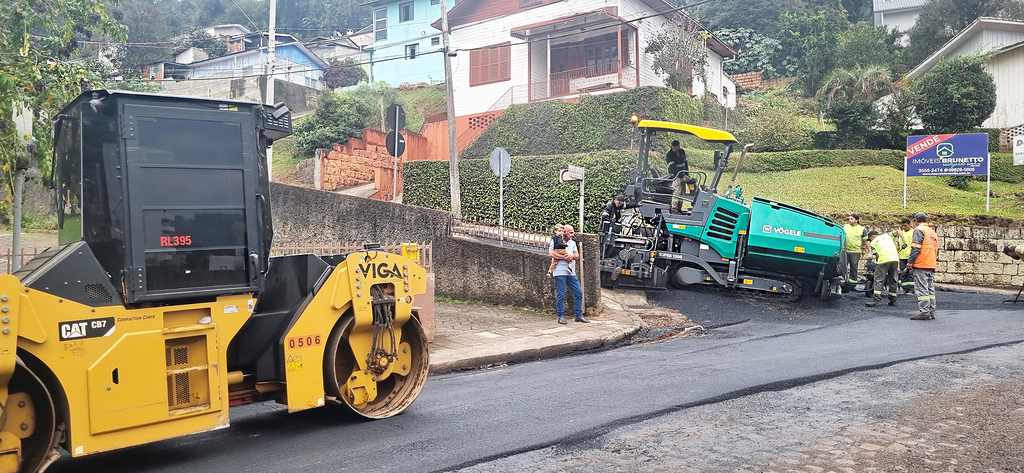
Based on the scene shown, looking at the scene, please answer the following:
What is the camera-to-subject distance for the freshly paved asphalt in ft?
18.1

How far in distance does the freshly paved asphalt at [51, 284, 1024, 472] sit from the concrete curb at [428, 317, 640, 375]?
0.28m

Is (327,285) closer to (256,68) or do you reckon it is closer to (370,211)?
(370,211)

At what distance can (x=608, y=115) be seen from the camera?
24.9m

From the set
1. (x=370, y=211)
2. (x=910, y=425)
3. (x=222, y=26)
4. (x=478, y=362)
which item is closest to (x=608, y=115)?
(x=370, y=211)

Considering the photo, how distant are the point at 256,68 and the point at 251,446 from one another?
4348 cm

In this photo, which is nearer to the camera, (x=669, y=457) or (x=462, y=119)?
(x=669, y=457)

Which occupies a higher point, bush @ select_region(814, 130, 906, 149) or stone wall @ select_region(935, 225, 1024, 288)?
bush @ select_region(814, 130, 906, 149)

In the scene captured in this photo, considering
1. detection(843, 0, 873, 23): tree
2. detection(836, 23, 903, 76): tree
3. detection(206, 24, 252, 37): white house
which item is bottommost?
detection(836, 23, 903, 76): tree

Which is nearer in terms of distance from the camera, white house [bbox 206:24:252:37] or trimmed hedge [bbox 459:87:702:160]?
trimmed hedge [bbox 459:87:702:160]

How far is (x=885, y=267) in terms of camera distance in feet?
47.0

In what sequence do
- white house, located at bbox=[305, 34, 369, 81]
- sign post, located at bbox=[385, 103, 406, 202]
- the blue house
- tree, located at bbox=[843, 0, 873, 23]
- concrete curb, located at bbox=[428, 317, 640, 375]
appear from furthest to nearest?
white house, located at bbox=[305, 34, 369, 81], tree, located at bbox=[843, 0, 873, 23], the blue house, sign post, located at bbox=[385, 103, 406, 202], concrete curb, located at bbox=[428, 317, 640, 375]

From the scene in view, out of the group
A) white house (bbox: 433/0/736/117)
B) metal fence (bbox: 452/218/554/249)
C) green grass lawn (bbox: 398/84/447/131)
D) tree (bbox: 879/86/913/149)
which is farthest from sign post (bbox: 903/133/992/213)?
green grass lawn (bbox: 398/84/447/131)

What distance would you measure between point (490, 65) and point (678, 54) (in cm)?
731

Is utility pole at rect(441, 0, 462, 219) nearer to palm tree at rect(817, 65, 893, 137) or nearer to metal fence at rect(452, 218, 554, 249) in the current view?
metal fence at rect(452, 218, 554, 249)
